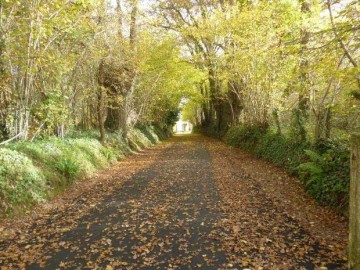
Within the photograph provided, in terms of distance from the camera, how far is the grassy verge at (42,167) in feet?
Result: 22.3

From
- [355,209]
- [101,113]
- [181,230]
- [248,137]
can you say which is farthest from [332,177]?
[101,113]

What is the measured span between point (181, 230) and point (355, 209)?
297 centimetres

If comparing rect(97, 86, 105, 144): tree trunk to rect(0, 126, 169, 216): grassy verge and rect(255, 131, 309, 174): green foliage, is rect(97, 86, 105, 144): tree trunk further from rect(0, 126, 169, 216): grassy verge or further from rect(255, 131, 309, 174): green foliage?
rect(255, 131, 309, 174): green foliage

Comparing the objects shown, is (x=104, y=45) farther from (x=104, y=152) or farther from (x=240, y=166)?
(x=240, y=166)

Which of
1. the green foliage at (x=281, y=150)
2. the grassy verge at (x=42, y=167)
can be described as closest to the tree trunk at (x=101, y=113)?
the grassy verge at (x=42, y=167)

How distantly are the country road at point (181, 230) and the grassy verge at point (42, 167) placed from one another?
42 centimetres

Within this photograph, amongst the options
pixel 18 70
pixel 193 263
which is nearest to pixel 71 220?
pixel 193 263

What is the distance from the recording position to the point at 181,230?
18.9ft

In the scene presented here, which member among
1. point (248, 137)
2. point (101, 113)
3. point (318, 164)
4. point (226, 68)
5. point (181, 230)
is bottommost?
point (181, 230)

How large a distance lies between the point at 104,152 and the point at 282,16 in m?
9.63

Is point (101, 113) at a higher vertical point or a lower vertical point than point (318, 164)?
higher

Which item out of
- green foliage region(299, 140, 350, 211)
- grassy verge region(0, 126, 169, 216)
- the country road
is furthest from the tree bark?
green foliage region(299, 140, 350, 211)

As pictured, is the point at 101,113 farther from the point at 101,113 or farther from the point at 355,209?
the point at 355,209

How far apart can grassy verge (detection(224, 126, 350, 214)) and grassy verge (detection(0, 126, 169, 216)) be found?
668 centimetres
